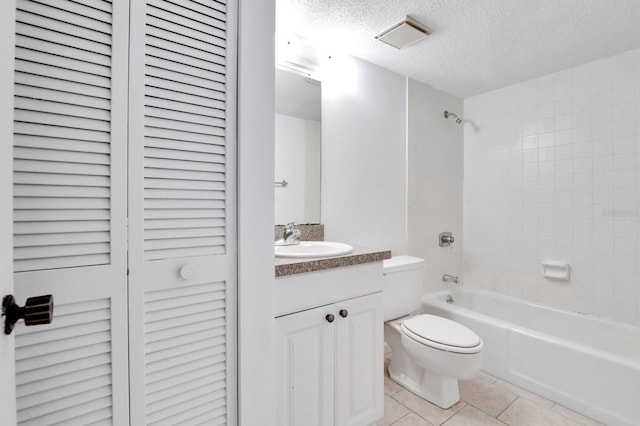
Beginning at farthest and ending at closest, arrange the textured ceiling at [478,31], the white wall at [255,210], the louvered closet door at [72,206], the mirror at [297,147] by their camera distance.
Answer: the mirror at [297,147] → the textured ceiling at [478,31] → the white wall at [255,210] → the louvered closet door at [72,206]

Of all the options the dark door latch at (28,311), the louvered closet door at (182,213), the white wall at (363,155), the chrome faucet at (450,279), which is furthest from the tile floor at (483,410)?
the dark door latch at (28,311)

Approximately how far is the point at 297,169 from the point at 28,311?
4.89 ft

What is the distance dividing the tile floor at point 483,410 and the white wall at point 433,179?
34.5 inches

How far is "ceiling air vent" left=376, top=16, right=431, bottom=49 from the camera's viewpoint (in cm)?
167

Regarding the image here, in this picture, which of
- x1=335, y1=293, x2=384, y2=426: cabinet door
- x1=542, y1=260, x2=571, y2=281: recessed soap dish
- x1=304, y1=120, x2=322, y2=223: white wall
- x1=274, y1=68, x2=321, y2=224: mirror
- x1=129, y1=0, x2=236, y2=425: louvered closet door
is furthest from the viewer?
x1=542, y1=260, x2=571, y2=281: recessed soap dish

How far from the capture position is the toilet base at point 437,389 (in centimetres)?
169

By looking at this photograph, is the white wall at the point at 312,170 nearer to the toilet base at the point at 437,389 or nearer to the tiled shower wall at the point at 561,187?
the toilet base at the point at 437,389

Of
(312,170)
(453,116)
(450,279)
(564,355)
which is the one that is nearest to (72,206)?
(312,170)

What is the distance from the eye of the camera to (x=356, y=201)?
2096 mm

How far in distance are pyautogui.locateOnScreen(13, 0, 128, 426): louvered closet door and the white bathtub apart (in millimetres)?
2183

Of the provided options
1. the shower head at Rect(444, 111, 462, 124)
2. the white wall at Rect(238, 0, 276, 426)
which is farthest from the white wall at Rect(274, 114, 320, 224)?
the shower head at Rect(444, 111, 462, 124)

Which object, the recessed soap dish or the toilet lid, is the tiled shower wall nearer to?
the recessed soap dish

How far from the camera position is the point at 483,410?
1.68m

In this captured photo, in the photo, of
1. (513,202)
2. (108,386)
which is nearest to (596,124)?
(513,202)
